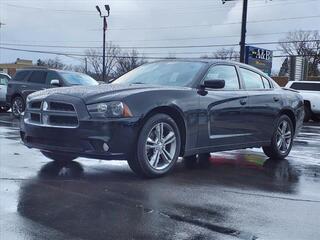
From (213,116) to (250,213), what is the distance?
2343 mm

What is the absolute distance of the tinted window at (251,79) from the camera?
8.02 meters

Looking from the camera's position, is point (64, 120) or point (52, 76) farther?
point (52, 76)

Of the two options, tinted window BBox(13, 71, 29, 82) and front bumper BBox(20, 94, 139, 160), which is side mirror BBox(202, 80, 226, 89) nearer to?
front bumper BBox(20, 94, 139, 160)

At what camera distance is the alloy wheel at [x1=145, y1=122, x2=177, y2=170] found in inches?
250

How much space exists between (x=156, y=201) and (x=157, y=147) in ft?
4.10

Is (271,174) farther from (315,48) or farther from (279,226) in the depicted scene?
(315,48)

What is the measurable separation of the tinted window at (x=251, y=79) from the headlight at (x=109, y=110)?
261 cm

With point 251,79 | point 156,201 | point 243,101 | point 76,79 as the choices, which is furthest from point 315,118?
point 156,201

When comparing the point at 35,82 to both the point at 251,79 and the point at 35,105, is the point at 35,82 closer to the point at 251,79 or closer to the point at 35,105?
the point at 251,79

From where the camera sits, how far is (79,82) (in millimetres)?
15859

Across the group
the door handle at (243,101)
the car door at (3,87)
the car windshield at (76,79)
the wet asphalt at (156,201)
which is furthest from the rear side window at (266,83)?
the car door at (3,87)

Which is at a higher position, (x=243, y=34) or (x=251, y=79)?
(x=243, y=34)

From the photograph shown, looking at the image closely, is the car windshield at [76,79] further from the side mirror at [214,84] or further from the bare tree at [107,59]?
the bare tree at [107,59]

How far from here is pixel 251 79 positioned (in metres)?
8.21
